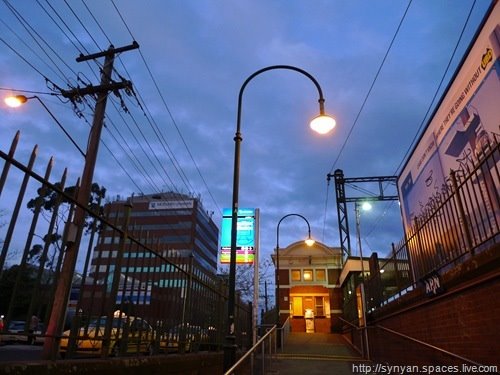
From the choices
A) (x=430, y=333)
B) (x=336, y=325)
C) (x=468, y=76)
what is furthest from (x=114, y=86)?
(x=336, y=325)

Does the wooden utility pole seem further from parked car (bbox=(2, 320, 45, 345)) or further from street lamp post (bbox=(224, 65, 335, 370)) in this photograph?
street lamp post (bbox=(224, 65, 335, 370))

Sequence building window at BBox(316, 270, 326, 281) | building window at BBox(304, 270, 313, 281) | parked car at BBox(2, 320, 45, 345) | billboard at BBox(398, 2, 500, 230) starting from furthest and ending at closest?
1. building window at BBox(304, 270, 313, 281)
2. building window at BBox(316, 270, 326, 281)
3. billboard at BBox(398, 2, 500, 230)
4. parked car at BBox(2, 320, 45, 345)

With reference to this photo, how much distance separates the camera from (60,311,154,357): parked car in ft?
14.7

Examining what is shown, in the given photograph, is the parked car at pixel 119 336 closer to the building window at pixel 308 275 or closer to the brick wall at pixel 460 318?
the brick wall at pixel 460 318

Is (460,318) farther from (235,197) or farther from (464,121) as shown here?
(235,197)

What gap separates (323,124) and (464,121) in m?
2.94

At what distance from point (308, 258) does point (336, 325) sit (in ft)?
24.7

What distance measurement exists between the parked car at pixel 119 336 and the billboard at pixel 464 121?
5177 mm

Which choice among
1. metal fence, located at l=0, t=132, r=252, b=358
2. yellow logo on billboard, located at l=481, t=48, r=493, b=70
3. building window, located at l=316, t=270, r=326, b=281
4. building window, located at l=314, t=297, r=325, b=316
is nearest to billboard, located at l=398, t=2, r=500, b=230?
yellow logo on billboard, located at l=481, t=48, r=493, b=70

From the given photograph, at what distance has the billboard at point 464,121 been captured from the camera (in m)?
6.90

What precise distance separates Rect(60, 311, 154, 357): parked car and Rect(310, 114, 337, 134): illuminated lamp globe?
5.78m

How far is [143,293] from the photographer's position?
19.2 ft

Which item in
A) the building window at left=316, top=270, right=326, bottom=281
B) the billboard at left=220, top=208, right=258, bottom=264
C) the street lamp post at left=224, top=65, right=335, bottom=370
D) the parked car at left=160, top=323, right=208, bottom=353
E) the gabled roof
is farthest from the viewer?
the gabled roof

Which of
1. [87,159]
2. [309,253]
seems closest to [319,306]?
[309,253]
